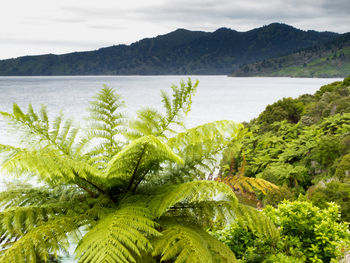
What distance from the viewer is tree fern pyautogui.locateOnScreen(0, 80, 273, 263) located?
243 centimetres

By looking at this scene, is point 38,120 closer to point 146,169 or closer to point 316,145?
point 146,169

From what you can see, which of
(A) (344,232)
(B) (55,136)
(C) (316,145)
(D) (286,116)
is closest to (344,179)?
(C) (316,145)

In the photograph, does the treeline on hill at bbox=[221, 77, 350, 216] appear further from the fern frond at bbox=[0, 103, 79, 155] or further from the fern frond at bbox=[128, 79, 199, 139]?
the fern frond at bbox=[0, 103, 79, 155]

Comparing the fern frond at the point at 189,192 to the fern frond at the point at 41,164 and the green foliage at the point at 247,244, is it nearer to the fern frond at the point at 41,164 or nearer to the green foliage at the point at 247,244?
the fern frond at the point at 41,164

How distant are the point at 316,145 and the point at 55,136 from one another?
14757mm

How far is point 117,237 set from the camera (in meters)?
2.34

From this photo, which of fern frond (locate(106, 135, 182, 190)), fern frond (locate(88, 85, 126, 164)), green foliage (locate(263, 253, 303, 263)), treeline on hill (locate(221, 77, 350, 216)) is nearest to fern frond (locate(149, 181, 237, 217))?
fern frond (locate(106, 135, 182, 190))

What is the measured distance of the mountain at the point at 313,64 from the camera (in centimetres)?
14538

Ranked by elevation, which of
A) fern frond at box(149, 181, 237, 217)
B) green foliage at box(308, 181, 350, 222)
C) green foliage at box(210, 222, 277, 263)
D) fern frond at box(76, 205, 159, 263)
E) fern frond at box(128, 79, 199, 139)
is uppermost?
fern frond at box(128, 79, 199, 139)

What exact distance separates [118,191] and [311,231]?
2.31 m

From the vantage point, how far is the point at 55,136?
325 centimetres

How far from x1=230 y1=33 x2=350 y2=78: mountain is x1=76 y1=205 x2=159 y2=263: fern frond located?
152766 millimetres

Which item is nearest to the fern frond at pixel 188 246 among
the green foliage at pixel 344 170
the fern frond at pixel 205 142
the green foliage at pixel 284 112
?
the fern frond at pixel 205 142

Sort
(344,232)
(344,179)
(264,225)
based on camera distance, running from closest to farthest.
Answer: (264,225)
(344,232)
(344,179)
